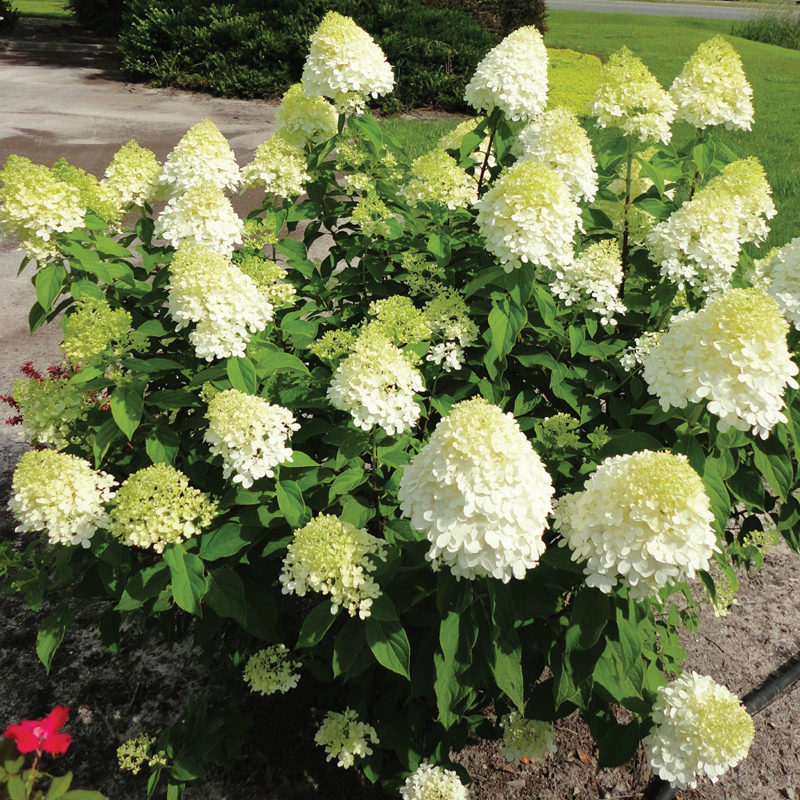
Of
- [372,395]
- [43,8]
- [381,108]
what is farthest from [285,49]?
[43,8]

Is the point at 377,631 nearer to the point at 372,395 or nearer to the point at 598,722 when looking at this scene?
the point at 372,395

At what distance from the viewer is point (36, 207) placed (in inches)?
90.7

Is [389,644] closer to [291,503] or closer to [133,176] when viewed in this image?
[291,503]

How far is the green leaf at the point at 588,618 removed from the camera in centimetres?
187

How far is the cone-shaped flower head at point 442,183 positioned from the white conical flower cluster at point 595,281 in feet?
1.96

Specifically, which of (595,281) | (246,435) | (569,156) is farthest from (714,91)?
(246,435)

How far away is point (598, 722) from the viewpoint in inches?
90.7

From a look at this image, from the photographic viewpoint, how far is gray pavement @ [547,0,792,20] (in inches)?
1139

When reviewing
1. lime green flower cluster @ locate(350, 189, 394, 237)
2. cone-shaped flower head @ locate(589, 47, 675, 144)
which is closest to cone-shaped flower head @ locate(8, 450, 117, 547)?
lime green flower cluster @ locate(350, 189, 394, 237)

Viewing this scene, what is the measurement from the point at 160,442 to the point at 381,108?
12.3 metres

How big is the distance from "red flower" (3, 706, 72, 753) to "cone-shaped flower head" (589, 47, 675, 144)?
118 inches

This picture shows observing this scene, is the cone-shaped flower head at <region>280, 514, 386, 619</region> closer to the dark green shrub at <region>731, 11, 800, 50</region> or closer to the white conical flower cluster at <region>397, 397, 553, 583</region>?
the white conical flower cluster at <region>397, 397, 553, 583</region>

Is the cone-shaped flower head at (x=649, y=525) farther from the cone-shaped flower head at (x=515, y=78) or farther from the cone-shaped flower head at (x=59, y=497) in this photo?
the cone-shaped flower head at (x=515, y=78)

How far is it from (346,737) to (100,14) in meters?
26.2
